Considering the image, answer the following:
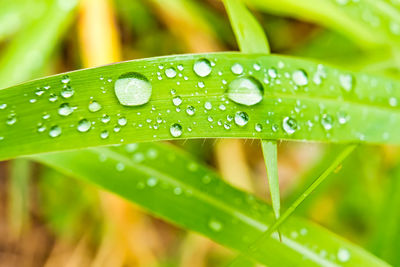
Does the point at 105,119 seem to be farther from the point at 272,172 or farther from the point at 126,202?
the point at 126,202

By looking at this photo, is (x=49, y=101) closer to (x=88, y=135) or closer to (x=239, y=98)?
(x=88, y=135)

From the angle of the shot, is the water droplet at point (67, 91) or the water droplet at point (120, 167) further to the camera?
the water droplet at point (120, 167)

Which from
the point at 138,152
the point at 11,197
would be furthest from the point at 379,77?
the point at 11,197

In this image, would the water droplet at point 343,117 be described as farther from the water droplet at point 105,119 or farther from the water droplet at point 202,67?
the water droplet at point 105,119

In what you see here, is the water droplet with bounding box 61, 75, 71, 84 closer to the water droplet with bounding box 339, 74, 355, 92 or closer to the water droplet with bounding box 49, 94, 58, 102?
the water droplet with bounding box 49, 94, 58, 102

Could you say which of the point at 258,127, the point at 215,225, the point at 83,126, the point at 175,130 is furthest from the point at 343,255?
the point at 83,126

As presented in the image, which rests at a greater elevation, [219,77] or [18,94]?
[219,77]

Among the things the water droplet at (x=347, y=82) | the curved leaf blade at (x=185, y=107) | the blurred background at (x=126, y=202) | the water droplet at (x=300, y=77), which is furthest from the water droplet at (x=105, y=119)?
the blurred background at (x=126, y=202)
